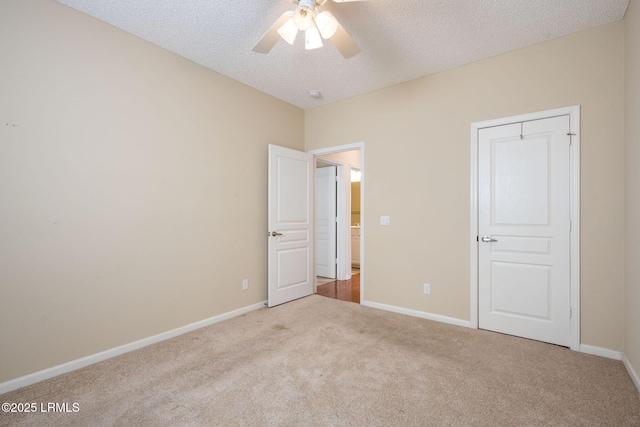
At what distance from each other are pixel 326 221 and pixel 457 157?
2798 millimetres

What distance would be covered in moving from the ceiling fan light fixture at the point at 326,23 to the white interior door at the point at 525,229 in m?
1.96

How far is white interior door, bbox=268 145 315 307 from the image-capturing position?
12.3 ft

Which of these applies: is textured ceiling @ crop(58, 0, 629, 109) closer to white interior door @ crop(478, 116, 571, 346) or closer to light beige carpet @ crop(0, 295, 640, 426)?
white interior door @ crop(478, 116, 571, 346)

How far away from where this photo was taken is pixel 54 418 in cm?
169

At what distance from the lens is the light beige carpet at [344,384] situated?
1.69 metres

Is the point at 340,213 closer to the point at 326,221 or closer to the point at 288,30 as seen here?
the point at 326,221

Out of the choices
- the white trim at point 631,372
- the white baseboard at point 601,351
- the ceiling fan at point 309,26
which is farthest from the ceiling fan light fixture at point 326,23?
the white baseboard at point 601,351

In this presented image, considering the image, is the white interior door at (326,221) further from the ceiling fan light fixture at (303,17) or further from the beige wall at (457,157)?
the ceiling fan light fixture at (303,17)

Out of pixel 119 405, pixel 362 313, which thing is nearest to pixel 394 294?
pixel 362 313

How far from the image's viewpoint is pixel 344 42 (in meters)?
2.13

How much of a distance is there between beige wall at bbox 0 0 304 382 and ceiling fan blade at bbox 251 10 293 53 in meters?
1.20

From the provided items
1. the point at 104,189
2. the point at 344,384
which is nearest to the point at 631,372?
the point at 344,384

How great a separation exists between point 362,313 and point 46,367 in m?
2.87

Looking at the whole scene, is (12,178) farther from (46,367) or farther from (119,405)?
(119,405)
